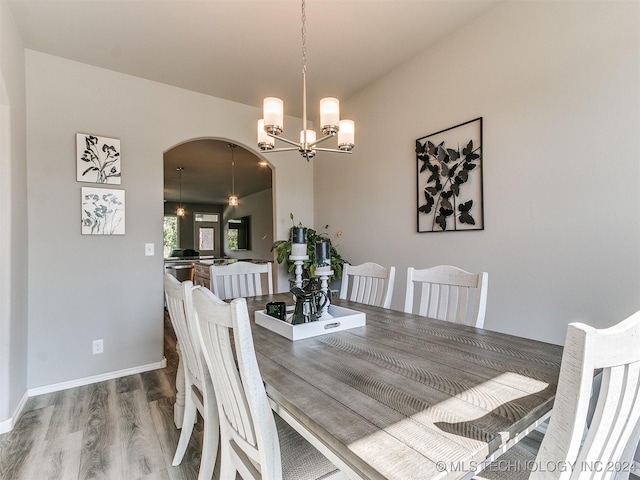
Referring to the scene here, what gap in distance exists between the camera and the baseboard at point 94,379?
263 centimetres

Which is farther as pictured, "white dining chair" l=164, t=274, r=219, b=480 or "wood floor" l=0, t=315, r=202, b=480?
"wood floor" l=0, t=315, r=202, b=480

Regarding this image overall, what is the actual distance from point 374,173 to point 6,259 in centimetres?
298

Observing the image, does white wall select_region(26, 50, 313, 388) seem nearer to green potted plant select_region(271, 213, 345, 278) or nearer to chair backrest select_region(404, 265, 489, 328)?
green potted plant select_region(271, 213, 345, 278)

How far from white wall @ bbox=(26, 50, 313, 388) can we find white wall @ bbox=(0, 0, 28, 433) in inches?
6.6

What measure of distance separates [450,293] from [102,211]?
116 inches

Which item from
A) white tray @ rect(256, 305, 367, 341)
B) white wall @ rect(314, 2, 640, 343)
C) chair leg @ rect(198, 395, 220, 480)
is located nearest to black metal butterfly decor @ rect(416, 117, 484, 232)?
white wall @ rect(314, 2, 640, 343)

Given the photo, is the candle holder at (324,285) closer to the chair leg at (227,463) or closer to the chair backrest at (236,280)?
the chair leg at (227,463)

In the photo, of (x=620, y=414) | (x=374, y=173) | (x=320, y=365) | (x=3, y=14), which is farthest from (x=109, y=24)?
(x=620, y=414)

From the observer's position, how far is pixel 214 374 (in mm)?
1143

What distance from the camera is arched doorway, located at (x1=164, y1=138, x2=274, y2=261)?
220 inches

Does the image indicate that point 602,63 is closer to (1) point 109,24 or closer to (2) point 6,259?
(1) point 109,24

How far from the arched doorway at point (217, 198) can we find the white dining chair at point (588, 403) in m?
3.75

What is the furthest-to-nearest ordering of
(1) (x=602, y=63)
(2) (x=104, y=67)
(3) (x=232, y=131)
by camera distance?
(3) (x=232, y=131) < (2) (x=104, y=67) < (1) (x=602, y=63)

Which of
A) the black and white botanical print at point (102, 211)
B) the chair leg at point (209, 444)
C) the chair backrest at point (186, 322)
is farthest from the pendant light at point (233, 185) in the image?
the chair leg at point (209, 444)
